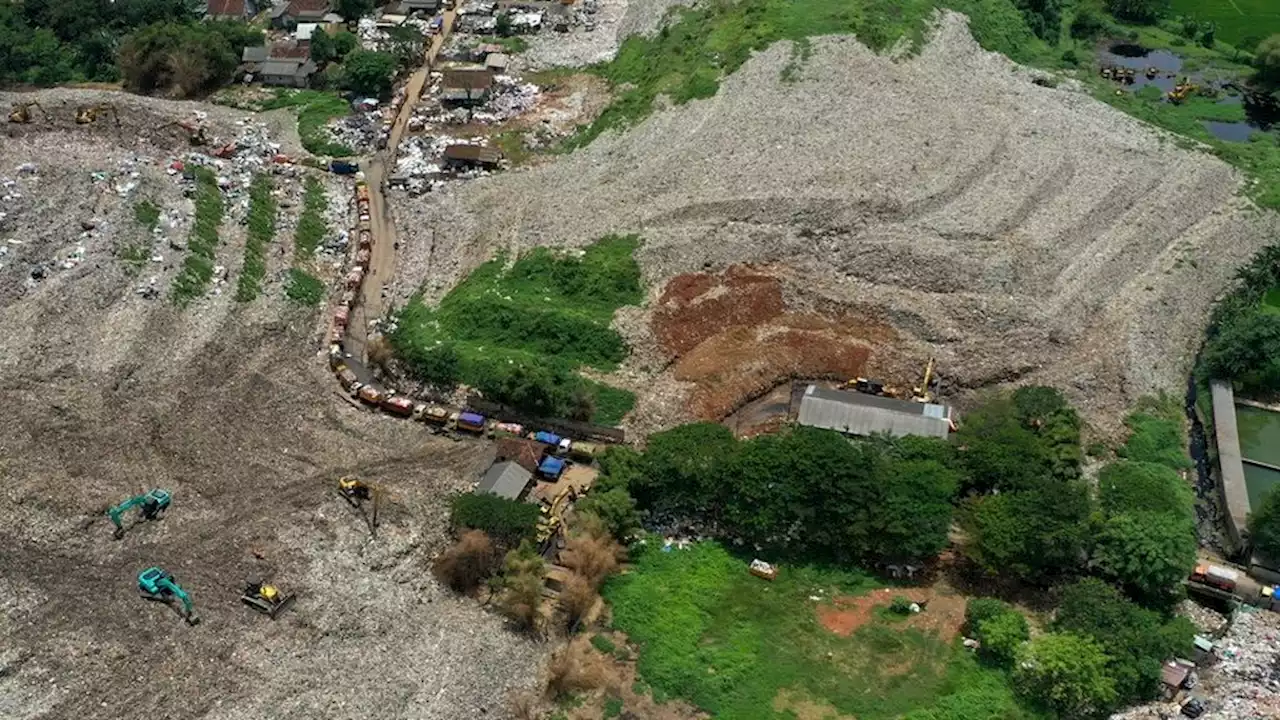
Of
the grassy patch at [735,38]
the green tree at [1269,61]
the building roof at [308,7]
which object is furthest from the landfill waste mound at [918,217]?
the building roof at [308,7]

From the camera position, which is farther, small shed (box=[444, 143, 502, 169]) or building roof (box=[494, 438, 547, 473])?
small shed (box=[444, 143, 502, 169])

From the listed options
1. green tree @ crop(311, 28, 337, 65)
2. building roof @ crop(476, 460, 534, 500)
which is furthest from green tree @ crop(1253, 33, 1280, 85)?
green tree @ crop(311, 28, 337, 65)

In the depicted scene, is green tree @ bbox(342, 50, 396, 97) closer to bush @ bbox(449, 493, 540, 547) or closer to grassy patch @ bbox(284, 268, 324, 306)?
grassy patch @ bbox(284, 268, 324, 306)

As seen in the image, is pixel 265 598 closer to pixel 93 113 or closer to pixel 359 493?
pixel 359 493

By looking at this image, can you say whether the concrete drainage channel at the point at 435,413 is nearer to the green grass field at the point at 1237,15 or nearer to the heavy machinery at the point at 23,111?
the heavy machinery at the point at 23,111

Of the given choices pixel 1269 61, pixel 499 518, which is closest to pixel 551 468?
pixel 499 518

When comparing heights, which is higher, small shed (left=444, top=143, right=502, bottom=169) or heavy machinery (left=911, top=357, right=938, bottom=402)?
small shed (left=444, top=143, right=502, bottom=169)

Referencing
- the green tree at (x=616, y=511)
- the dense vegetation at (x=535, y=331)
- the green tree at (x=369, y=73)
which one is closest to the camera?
the green tree at (x=616, y=511)
